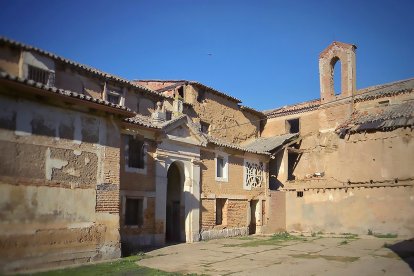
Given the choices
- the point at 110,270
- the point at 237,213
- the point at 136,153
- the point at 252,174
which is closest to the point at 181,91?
the point at 252,174

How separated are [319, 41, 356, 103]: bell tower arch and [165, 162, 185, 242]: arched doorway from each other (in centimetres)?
1449

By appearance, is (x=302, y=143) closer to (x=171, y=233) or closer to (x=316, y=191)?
(x=316, y=191)

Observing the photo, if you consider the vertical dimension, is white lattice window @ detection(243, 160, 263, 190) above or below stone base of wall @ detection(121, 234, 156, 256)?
above

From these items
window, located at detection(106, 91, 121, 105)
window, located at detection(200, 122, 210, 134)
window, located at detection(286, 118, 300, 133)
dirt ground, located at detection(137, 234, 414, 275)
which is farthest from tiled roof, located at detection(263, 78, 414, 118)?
window, located at detection(106, 91, 121, 105)

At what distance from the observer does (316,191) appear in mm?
20938

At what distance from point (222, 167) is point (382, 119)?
35.1 ft

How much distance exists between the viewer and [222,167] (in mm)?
19656

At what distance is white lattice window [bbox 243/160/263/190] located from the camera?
2108 centimetres

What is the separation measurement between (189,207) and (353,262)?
799 cm

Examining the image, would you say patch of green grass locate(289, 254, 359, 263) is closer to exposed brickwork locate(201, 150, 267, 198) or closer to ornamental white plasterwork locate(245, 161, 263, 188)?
exposed brickwork locate(201, 150, 267, 198)

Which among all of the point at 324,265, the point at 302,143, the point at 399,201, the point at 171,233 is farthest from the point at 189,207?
the point at 302,143

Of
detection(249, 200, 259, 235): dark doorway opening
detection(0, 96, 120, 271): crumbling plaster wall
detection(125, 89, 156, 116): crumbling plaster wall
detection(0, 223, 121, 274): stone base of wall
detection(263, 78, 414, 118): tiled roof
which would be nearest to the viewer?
detection(0, 223, 121, 274): stone base of wall

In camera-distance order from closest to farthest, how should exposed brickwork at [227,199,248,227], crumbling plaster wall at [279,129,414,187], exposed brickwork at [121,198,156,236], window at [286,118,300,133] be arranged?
1. exposed brickwork at [121,198,156,236]
2. exposed brickwork at [227,199,248,227]
3. crumbling plaster wall at [279,129,414,187]
4. window at [286,118,300,133]

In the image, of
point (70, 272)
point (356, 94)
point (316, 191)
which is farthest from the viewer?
point (356, 94)
